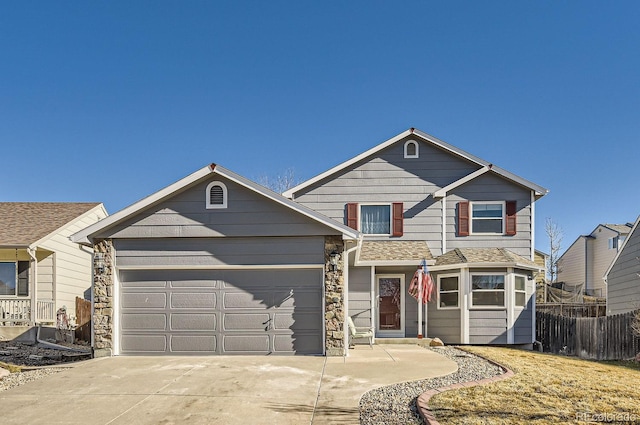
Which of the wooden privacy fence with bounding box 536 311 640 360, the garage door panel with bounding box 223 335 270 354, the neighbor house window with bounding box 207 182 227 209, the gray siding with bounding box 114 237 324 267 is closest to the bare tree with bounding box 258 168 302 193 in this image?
the wooden privacy fence with bounding box 536 311 640 360

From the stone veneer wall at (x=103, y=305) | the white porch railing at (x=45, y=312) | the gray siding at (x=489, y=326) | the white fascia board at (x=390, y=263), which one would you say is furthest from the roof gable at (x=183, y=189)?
the white porch railing at (x=45, y=312)

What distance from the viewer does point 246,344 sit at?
10.9m

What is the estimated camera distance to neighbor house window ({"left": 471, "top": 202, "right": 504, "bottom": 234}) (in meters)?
16.0

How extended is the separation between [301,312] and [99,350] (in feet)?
15.3

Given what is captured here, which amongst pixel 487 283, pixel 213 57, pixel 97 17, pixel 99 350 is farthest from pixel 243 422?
pixel 213 57

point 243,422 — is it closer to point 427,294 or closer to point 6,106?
point 427,294

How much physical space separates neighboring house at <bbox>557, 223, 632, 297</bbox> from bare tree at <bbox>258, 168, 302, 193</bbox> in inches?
798

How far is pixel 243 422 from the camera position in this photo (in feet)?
19.1

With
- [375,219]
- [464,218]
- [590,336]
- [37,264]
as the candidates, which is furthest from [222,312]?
[590,336]

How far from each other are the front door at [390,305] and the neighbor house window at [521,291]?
11.5ft

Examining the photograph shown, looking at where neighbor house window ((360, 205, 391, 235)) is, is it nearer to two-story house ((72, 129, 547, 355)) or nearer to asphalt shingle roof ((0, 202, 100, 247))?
two-story house ((72, 129, 547, 355))

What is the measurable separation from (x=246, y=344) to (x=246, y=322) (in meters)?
0.49

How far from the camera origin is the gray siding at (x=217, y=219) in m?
10.9

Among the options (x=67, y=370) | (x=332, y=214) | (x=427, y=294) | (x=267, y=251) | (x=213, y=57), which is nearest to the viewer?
(x=67, y=370)
